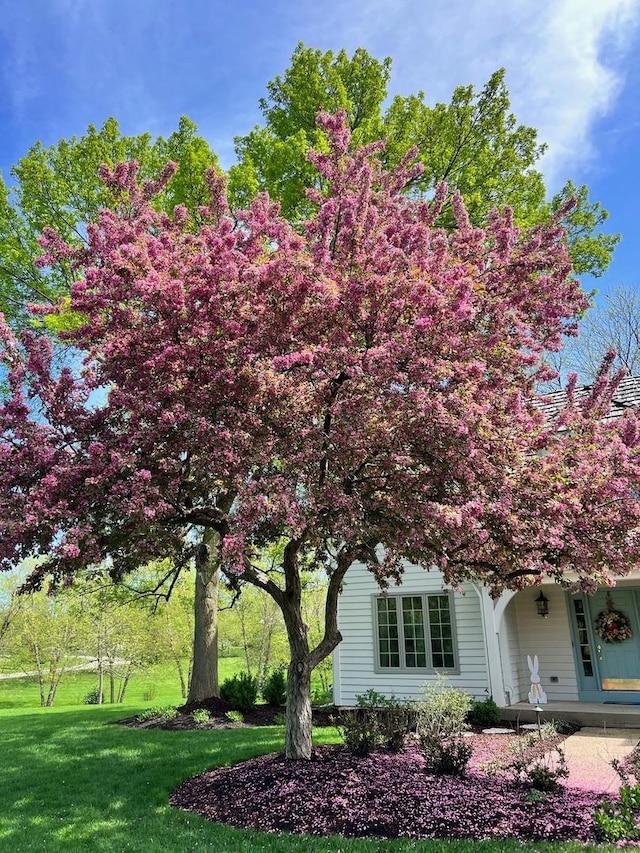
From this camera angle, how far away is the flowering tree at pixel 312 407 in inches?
181

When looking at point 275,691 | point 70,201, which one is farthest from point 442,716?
point 70,201

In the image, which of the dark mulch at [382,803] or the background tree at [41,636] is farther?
the background tree at [41,636]

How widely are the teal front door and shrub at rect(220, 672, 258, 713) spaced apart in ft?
21.0

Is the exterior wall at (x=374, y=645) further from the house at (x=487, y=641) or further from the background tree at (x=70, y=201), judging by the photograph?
the background tree at (x=70, y=201)

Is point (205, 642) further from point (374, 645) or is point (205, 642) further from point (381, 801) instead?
point (381, 801)

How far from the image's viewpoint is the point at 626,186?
11.2m

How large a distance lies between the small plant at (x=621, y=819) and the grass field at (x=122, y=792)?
10.9 inches

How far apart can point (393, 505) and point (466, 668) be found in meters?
7.20

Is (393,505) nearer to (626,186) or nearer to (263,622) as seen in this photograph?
(626,186)

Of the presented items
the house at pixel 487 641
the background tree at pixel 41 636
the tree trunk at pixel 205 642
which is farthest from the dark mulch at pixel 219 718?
the background tree at pixel 41 636

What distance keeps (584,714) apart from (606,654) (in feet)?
5.35

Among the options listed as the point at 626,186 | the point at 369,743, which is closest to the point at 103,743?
the point at 369,743

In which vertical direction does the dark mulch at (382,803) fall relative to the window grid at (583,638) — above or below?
below

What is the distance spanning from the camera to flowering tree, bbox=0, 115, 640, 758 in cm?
460
